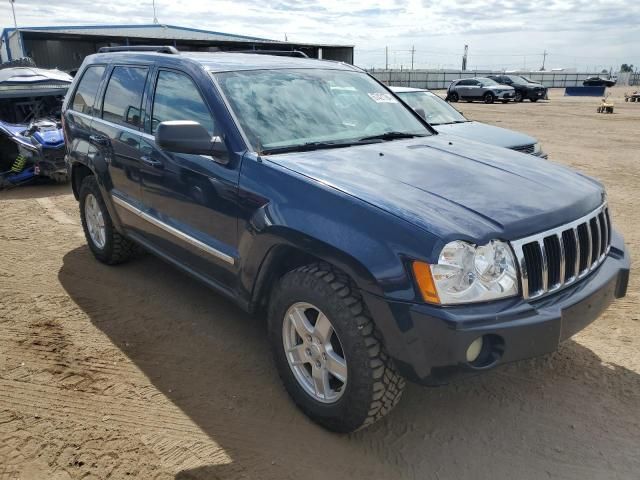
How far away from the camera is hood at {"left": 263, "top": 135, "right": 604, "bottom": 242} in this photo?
2381mm

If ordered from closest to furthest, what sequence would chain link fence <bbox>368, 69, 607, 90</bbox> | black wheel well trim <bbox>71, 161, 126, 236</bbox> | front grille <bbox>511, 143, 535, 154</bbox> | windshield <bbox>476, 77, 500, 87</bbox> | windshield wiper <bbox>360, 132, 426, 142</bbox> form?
windshield wiper <bbox>360, 132, 426, 142</bbox> → black wheel well trim <bbox>71, 161, 126, 236</bbox> → front grille <bbox>511, 143, 535, 154</bbox> → windshield <bbox>476, 77, 500, 87</bbox> → chain link fence <bbox>368, 69, 607, 90</bbox>

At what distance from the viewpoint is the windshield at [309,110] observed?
126 inches

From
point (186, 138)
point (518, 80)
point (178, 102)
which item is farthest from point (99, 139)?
point (518, 80)

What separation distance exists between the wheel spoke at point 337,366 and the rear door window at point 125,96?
236 cm

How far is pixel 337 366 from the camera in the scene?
2.65 m

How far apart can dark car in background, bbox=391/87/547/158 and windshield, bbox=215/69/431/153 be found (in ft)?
9.58

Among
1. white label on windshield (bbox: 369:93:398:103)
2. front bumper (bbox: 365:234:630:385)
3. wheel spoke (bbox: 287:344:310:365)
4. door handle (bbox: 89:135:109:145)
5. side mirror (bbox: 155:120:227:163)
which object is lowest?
wheel spoke (bbox: 287:344:310:365)

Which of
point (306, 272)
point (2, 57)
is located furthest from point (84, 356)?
point (2, 57)

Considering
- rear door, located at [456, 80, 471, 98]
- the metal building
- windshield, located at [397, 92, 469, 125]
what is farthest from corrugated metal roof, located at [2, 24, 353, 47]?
windshield, located at [397, 92, 469, 125]

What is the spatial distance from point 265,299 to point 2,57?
31.8 meters

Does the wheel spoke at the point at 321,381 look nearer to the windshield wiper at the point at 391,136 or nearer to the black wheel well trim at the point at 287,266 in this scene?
the black wheel well trim at the point at 287,266

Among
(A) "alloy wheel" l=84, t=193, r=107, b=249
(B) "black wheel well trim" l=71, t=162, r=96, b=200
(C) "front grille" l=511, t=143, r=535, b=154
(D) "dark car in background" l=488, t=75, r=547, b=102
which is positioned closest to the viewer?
(A) "alloy wheel" l=84, t=193, r=107, b=249

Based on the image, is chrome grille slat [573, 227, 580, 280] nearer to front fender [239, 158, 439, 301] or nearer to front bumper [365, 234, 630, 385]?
front bumper [365, 234, 630, 385]

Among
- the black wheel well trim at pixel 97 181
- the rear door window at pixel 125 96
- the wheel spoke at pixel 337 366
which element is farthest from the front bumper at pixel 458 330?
the black wheel well trim at pixel 97 181
